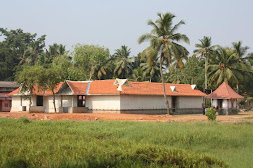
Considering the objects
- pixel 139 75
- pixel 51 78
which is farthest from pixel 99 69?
pixel 51 78

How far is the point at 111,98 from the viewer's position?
33.4 meters

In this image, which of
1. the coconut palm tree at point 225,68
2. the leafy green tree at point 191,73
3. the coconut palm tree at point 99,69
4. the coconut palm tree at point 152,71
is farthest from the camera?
the coconut palm tree at point 152,71

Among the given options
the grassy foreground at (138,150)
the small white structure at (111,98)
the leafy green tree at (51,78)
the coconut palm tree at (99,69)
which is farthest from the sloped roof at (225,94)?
the coconut palm tree at (99,69)

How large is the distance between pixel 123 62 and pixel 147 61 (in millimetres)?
30240

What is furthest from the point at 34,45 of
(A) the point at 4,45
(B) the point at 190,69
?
(B) the point at 190,69

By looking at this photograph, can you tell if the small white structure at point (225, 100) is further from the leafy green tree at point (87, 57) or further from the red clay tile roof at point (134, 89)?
the leafy green tree at point (87, 57)

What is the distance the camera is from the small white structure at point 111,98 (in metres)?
33.5

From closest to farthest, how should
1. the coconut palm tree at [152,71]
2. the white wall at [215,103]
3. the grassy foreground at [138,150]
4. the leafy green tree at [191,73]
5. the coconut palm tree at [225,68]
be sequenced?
the grassy foreground at [138,150] → the white wall at [215,103] → the coconut palm tree at [225,68] → the leafy green tree at [191,73] → the coconut palm tree at [152,71]

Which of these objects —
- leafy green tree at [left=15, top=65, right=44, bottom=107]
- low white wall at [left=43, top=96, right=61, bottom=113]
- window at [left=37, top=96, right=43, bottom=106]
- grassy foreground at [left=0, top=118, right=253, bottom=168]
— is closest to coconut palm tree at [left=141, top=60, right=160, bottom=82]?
A: window at [left=37, top=96, right=43, bottom=106]

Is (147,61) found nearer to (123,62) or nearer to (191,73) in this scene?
(191,73)

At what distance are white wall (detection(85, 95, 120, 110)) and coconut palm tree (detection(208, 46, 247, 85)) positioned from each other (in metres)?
19.7

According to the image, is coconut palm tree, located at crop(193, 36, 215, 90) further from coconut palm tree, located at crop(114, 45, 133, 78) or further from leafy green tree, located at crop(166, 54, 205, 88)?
coconut palm tree, located at crop(114, 45, 133, 78)

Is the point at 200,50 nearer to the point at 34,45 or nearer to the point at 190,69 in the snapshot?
the point at 190,69

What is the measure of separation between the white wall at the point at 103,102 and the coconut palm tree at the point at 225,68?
19.7m
